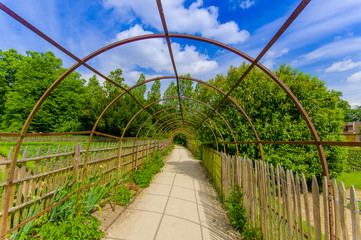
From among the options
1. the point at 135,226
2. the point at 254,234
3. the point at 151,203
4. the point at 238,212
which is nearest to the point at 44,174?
the point at 135,226

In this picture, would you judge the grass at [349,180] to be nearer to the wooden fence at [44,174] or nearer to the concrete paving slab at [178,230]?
the concrete paving slab at [178,230]

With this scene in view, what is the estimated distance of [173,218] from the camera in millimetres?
3775

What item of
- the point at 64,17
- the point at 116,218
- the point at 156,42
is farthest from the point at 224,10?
the point at 116,218

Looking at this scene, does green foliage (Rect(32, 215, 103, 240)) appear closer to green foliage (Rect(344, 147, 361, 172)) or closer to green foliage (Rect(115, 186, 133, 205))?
green foliage (Rect(115, 186, 133, 205))

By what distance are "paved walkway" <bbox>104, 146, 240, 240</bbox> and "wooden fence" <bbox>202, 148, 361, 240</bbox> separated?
0.82 meters

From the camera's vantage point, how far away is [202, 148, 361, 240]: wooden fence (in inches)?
47.0

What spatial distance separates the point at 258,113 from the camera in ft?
21.4

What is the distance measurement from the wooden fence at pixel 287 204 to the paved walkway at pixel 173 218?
0.82 meters

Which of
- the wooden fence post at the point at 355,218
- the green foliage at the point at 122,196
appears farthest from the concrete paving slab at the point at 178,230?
the wooden fence post at the point at 355,218

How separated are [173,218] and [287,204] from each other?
266 centimetres

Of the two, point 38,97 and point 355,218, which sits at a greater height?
point 38,97

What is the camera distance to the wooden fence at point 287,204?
1194 millimetres

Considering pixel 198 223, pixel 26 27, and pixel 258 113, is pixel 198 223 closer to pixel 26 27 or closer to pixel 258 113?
pixel 26 27

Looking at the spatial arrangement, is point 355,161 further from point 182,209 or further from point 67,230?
point 67,230
